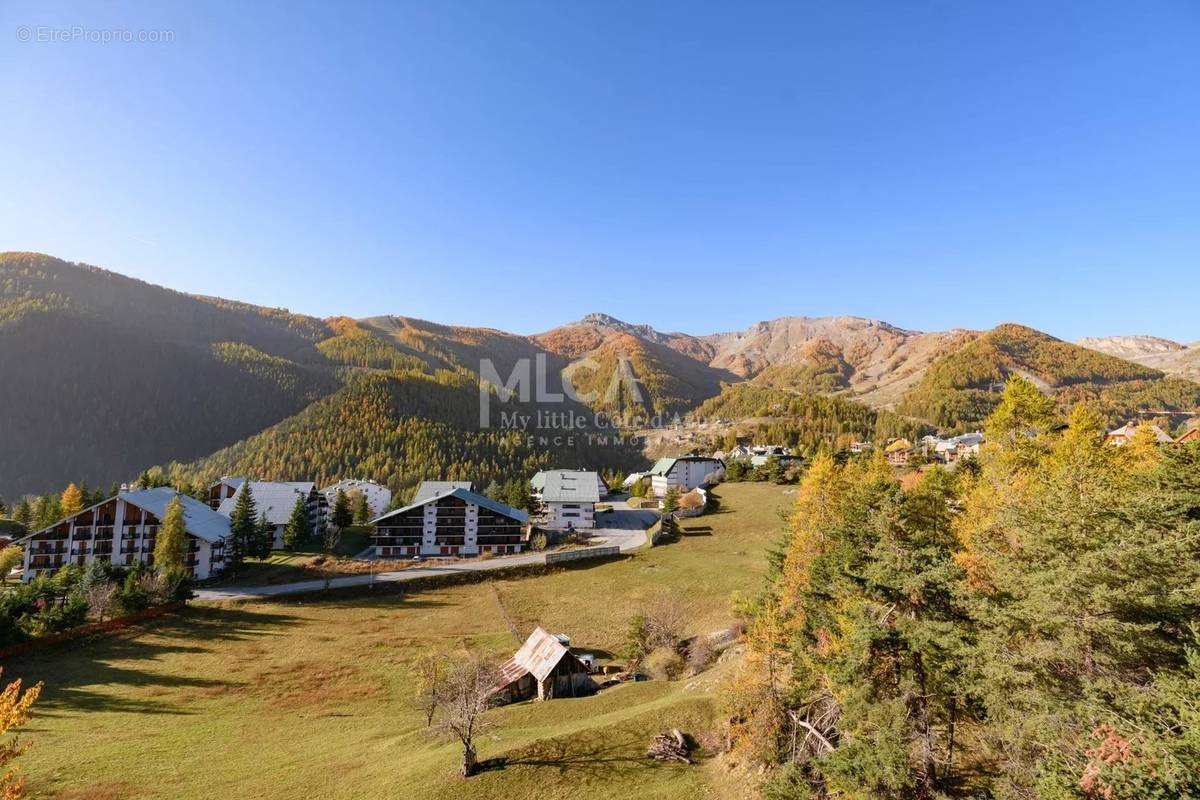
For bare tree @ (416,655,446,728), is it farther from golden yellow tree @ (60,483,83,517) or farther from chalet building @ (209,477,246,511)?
golden yellow tree @ (60,483,83,517)

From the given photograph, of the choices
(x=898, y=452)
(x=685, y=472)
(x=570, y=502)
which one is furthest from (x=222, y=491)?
(x=898, y=452)

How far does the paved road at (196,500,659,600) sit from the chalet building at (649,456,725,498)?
1108 inches

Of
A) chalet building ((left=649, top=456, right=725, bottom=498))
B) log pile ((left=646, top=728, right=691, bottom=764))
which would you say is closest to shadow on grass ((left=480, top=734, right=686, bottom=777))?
log pile ((left=646, top=728, right=691, bottom=764))

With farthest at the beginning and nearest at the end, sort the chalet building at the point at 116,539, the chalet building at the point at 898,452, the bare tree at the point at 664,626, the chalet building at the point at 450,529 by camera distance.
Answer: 1. the chalet building at the point at 898,452
2. the chalet building at the point at 450,529
3. the chalet building at the point at 116,539
4. the bare tree at the point at 664,626

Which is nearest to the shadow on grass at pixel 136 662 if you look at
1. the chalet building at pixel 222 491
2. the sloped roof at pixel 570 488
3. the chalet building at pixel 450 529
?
the chalet building at pixel 450 529

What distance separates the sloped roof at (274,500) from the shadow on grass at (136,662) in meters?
36.7

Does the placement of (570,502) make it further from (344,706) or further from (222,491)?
(222,491)

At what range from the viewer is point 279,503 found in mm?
99812

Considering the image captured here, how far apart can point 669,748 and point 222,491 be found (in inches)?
4736

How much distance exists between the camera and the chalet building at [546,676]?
39562 mm

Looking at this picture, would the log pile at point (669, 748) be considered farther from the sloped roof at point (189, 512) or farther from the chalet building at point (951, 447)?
the chalet building at point (951, 447)

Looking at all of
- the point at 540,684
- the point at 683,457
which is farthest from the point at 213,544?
the point at 683,457

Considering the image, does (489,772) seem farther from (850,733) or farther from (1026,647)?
(1026,647)

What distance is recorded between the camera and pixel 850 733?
2077 cm
